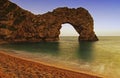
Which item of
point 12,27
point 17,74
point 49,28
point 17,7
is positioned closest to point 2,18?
point 12,27

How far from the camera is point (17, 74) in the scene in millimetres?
12930

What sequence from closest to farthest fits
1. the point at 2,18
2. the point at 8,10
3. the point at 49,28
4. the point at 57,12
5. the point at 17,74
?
1. the point at 17,74
2. the point at 2,18
3. the point at 8,10
4. the point at 49,28
5. the point at 57,12

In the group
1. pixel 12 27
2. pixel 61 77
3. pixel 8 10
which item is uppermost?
pixel 8 10

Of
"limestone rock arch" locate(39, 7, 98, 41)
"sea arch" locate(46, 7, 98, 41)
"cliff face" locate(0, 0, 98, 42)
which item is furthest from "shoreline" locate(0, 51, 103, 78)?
"sea arch" locate(46, 7, 98, 41)

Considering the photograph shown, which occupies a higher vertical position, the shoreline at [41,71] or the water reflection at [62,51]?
the shoreline at [41,71]

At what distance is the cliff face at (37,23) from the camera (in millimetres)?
A: 90919

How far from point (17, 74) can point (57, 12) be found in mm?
101533

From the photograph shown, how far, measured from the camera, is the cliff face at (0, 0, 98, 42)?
9092cm

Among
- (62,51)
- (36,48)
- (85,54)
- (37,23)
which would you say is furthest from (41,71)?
(37,23)

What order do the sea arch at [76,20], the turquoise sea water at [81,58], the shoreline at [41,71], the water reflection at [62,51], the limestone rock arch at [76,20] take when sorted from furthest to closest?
1. the sea arch at [76,20]
2. the limestone rock arch at [76,20]
3. the water reflection at [62,51]
4. the turquoise sea water at [81,58]
5. the shoreline at [41,71]

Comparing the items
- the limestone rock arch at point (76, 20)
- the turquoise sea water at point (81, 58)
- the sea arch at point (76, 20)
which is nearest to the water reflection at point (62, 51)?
the turquoise sea water at point (81, 58)

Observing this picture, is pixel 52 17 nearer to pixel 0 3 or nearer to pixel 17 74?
pixel 0 3

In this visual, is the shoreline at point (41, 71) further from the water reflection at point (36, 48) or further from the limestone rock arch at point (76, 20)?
the limestone rock arch at point (76, 20)

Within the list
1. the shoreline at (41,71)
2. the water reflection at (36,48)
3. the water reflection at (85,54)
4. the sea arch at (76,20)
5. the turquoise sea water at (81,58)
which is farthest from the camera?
the sea arch at (76,20)
